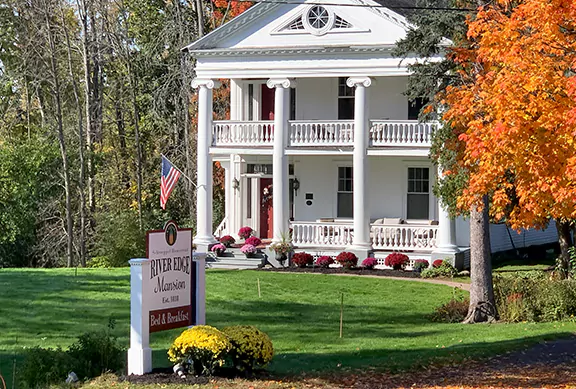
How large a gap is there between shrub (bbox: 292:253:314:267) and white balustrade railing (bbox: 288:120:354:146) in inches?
150

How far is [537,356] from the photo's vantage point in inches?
655

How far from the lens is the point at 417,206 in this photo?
33.9 m

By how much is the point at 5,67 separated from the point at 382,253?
941 inches

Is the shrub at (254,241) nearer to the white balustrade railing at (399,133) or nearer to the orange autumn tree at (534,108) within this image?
the white balustrade railing at (399,133)

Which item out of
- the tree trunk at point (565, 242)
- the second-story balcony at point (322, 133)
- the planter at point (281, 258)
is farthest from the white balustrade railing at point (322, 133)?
the tree trunk at point (565, 242)

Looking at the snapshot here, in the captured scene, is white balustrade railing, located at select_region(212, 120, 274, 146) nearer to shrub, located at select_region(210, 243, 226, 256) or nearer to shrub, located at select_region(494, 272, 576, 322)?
shrub, located at select_region(210, 243, 226, 256)

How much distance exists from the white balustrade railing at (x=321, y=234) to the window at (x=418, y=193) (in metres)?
2.47

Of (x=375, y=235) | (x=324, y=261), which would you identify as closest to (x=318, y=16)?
(x=375, y=235)

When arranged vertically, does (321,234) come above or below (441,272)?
above

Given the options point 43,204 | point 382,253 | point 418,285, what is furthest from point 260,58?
point 43,204

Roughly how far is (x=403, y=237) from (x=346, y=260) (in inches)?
102

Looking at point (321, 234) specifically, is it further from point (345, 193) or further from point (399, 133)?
point (399, 133)

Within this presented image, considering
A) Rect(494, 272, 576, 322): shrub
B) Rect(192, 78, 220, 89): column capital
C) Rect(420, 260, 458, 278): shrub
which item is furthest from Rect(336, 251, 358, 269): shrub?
Rect(494, 272, 576, 322): shrub

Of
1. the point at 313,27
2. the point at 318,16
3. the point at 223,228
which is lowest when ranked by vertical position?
the point at 223,228
